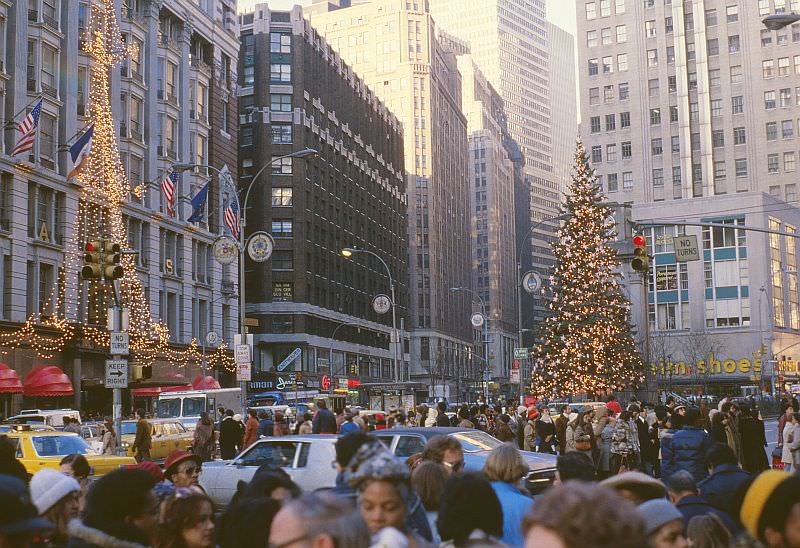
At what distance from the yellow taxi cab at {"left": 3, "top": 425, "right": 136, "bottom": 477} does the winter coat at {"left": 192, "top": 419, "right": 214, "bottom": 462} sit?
4.68 m

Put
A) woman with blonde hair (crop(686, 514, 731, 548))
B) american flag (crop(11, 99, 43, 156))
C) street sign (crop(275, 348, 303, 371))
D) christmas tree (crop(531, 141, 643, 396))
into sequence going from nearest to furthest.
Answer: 1. woman with blonde hair (crop(686, 514, 731, 548))
2. american flag (crop(11, 99, 43, 156))
3. christmas tree (crop(531, 141, 643, 396))
4. street sign (crop(275, 348, 303, 371))

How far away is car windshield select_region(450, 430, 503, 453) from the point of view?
55.0 ft

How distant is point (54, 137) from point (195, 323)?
18675 mm

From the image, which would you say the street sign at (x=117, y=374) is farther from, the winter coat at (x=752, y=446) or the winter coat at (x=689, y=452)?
the winter coat at (x=752, y=446)

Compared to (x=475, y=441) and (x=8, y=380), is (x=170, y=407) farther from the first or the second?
(x=475, y=441)

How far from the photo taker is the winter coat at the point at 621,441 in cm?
2144

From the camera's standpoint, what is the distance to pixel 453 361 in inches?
5694

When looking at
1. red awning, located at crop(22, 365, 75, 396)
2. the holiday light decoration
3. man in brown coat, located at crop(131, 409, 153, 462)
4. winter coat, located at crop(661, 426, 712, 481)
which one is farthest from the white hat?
red awning, located at crop(22, 365, 75, 396)

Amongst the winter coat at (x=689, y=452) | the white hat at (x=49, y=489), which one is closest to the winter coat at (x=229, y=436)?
the winter coat at (x=689, y=452)

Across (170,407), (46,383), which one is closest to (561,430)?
(170,407)

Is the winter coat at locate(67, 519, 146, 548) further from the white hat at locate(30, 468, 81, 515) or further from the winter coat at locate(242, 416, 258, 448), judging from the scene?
the winter coat at locate(242, 416, 258, 448)

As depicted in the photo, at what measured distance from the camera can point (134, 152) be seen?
182ft

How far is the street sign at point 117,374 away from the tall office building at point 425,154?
109892 mm

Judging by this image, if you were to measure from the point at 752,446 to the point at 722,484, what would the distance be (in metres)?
13.5
